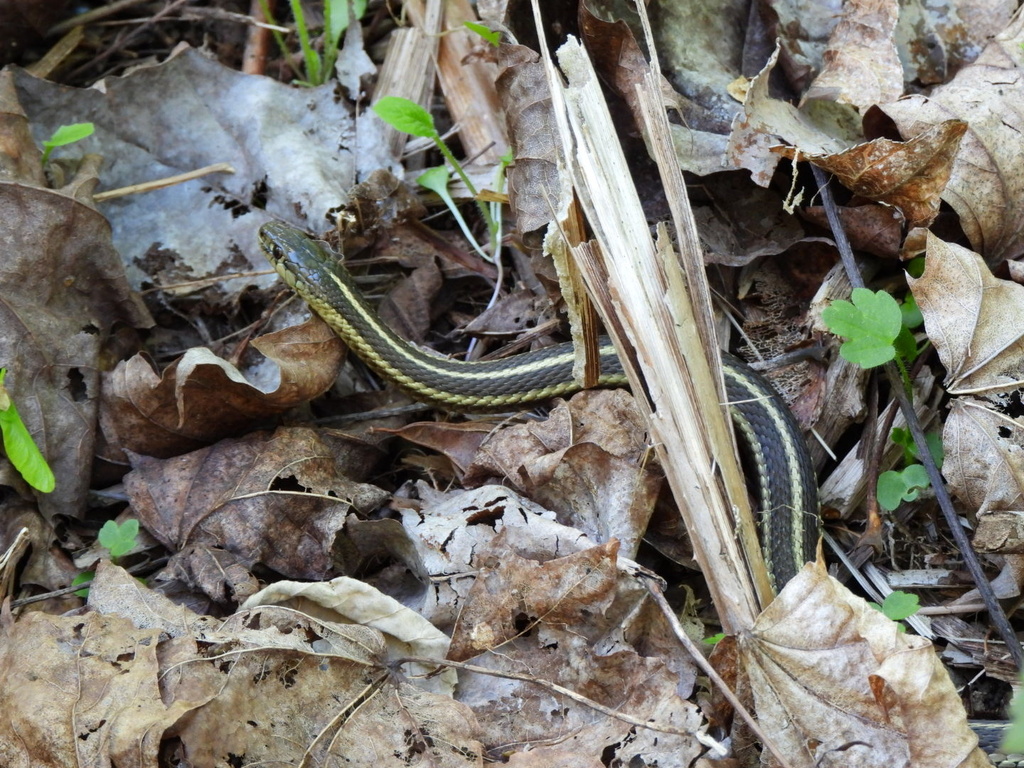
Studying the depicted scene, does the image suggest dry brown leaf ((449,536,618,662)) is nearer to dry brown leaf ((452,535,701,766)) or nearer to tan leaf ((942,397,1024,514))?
dry brown leaf ((452,535,701,766))

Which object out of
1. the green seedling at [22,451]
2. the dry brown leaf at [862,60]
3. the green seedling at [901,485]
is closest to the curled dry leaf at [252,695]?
the green seedling at [22,451]

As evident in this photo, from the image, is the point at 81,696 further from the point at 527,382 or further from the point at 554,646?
the point at 527,382

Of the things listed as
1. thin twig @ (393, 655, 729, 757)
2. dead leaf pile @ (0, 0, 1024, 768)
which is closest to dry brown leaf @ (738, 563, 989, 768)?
dead leaf pile @ (0, 0, 1024, 768)

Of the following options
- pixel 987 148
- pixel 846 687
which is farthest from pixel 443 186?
pixel 846 687

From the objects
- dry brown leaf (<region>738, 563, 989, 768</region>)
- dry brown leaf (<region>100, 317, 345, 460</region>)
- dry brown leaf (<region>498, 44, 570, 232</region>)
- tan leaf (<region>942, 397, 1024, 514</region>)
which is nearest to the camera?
dry brown leaf (<region>738, 563, 989, 768</region>)

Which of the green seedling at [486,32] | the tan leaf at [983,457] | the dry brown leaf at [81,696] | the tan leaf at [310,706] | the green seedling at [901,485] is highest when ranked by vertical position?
the green seedling at [486,32]

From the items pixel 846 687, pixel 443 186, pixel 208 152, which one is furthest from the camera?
pixel 208 152

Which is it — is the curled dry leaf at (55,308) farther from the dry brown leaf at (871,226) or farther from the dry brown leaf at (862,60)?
the dry brown leaf at (862,60)
